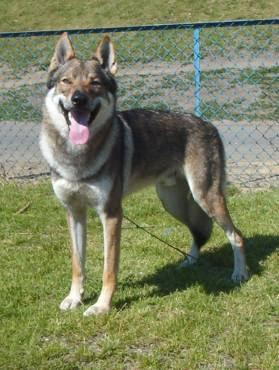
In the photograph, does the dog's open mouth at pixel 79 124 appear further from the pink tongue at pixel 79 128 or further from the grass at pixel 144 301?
the grass at pixel 144 301

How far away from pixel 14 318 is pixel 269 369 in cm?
165

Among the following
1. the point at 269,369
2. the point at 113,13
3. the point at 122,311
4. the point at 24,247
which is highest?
the point at 269,369

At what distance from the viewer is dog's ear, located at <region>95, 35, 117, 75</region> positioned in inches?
163

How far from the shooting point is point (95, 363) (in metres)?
3.34

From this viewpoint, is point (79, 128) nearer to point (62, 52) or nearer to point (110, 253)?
point (62, 52)

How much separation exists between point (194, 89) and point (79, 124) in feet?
23.5

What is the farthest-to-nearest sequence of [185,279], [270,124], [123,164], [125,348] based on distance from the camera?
[270,124], [185,279], [123,164], [125,348]

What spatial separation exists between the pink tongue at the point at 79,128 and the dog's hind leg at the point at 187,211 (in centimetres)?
111

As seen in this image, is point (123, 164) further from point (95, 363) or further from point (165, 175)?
point (95, 363)

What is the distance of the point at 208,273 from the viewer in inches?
184

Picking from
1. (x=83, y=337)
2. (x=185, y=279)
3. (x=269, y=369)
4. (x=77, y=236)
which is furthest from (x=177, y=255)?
(x=269, y=369)

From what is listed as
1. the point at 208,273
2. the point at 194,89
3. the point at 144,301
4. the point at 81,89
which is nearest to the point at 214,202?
the point at 208,273

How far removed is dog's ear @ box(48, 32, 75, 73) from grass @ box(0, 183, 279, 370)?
1.59 m

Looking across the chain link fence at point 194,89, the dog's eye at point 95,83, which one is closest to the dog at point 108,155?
the dog's eye at point 95,83
